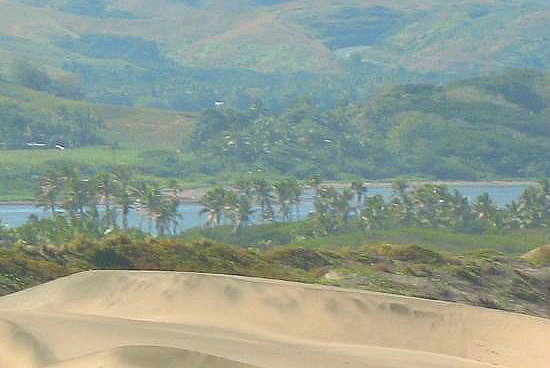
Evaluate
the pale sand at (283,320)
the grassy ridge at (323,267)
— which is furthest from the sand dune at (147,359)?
the grassy ridge at (323,267)

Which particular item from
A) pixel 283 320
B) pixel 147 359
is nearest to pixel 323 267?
pixel 283 320

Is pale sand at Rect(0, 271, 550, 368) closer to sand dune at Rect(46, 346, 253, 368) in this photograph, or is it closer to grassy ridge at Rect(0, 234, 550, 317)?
sand dune at Rect(46, 346, 253, 368)

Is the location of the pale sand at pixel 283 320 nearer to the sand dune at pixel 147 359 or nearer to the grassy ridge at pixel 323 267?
the sand dune at pixel 147 359

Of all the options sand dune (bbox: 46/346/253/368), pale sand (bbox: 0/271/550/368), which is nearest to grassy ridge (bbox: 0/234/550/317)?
pale sand (bbox: 0/271/550/368)

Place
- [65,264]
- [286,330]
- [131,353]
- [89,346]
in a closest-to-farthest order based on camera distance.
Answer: [131,353]
[89,346]
[286,330]
[65,264]

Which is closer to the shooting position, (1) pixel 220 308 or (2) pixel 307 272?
(1) pixel 220 308

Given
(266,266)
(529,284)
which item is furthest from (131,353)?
(529,284)

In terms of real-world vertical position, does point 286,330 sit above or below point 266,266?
above

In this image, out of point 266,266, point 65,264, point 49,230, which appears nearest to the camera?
point 65,264

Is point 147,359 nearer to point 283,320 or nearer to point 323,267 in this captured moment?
point 283,320

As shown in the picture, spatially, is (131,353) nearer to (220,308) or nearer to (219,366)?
(219,366)
